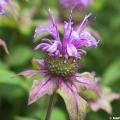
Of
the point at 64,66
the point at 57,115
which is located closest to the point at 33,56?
the point at 57,115

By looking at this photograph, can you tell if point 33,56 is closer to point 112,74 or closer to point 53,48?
point 112,74

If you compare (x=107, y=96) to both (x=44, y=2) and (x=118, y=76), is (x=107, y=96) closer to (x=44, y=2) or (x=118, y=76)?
(x=118, y=76)

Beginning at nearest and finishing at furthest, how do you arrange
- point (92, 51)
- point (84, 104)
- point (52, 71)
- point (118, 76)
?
point (84, 104)
point (52, 71)
point (118, 76)
point (92, 51)

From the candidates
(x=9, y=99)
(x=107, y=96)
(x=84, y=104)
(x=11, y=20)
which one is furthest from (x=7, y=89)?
(x=84, y=104)

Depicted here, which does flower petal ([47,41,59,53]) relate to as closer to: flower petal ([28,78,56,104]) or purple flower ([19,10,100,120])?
purple flower ([19,10,100,120])

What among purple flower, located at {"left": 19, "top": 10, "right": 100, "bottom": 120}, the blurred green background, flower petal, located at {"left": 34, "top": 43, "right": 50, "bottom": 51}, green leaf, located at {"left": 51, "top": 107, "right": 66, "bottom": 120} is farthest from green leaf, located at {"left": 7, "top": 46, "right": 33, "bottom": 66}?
flower petal, located at {"left": 34, "top": 43, "right": 50, "bottom": 51}
